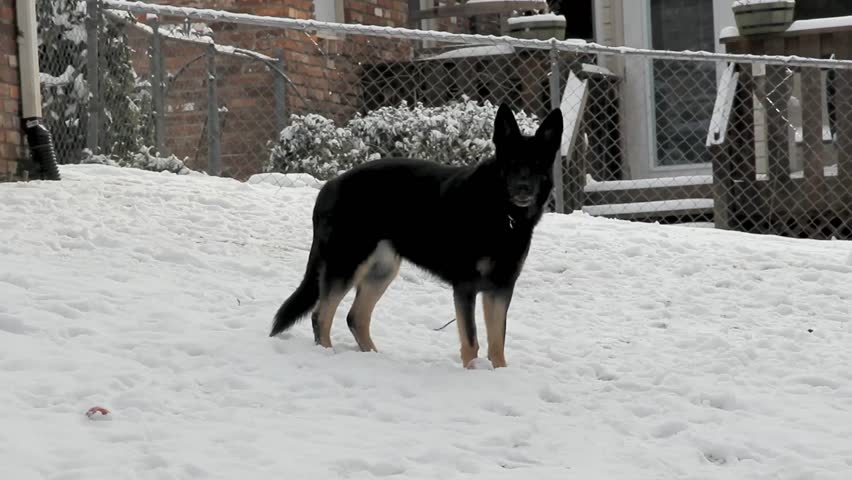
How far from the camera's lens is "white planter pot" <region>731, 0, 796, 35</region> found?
428 inches

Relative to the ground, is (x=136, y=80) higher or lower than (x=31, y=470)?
higher

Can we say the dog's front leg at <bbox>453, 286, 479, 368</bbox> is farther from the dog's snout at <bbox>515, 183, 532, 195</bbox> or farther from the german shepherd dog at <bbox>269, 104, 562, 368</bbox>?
the dog's snout at <bbox>515, 183, 532, 195</bbox>

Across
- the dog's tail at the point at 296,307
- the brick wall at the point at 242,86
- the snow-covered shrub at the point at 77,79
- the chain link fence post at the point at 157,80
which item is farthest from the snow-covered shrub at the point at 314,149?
the dog's tail at the point at 296,307

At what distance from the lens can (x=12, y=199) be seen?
811 centimetres

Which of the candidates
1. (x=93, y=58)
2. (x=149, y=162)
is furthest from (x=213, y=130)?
(x=93, y=58)

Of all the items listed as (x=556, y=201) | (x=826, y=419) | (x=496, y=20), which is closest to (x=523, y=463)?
(x=826, y=419)

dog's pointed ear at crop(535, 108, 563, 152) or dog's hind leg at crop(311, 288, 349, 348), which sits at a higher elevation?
dog's pointed ear at crop(535, 108, 563, 152)

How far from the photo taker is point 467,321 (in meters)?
5.95

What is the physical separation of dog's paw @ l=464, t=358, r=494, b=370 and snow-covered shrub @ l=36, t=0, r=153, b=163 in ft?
16.2

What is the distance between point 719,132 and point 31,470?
798 cm

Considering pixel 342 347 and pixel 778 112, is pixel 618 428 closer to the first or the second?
pixel 342 347

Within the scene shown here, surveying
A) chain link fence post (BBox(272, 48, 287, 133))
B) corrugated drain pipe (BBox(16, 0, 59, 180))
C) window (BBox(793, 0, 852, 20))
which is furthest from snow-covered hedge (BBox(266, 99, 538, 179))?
window (BBox(793, 0, 852, 20))

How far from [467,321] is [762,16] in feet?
19.9

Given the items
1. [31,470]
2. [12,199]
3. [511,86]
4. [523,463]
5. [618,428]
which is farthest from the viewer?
[511,86]
